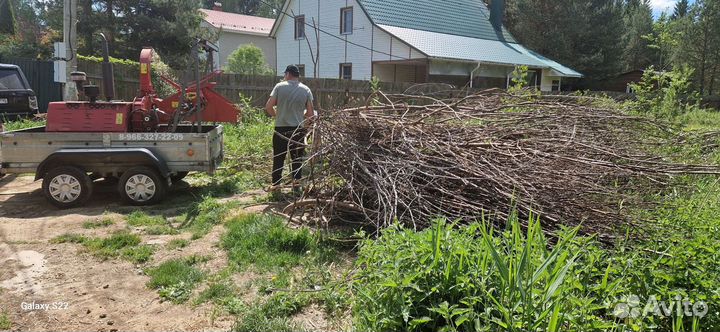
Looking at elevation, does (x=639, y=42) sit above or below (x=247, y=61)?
above

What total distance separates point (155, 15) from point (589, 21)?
27831 mm

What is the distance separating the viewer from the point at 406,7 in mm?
25938

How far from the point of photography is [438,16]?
88.2ft

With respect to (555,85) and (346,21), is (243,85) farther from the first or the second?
(555,85)

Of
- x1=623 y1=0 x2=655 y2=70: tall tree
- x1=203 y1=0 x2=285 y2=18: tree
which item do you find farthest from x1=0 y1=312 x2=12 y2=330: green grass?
x1=203 y1=0 x2=285 y2=18: tree

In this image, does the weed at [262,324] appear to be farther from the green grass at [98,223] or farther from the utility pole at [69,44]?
the utility pole at [69,44]

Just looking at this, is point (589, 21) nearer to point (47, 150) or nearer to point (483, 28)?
point (483, 28)

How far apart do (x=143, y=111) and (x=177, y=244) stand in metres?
2.64

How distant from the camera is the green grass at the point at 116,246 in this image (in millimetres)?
4695

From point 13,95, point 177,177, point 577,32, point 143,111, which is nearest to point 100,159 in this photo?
point 143,111

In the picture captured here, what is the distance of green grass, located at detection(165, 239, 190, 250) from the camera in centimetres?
498

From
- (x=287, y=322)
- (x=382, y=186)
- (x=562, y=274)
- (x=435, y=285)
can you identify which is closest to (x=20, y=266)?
(x=287, y=322)

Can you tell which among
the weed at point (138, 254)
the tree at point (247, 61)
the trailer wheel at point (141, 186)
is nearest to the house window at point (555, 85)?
the tree at point (247, 61)

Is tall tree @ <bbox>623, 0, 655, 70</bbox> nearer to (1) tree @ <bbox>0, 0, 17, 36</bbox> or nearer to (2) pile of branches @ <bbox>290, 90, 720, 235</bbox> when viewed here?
(2) pile of branches @ <bbox>290, 90, 720, 235</bbox>
